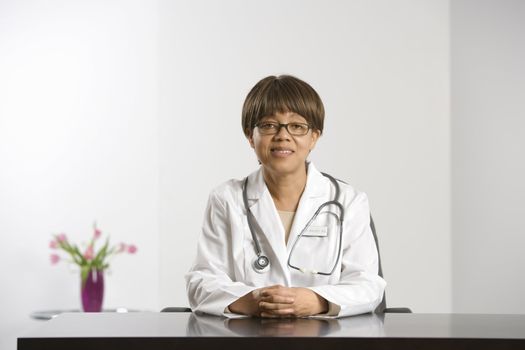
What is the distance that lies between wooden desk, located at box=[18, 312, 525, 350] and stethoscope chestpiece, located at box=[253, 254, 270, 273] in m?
0.44

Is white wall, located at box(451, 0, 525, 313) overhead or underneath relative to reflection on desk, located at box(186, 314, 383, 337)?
overhead

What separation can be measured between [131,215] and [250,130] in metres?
2.89

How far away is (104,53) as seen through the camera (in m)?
5.25

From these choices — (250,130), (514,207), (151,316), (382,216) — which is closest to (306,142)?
(250,130)

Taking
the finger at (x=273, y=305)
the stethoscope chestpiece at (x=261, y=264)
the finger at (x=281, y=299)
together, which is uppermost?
the stethoscope chestpiece at (x=261, y=264)

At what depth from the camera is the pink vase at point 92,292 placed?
4566 millimetres

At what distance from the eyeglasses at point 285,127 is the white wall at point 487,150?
2.82m

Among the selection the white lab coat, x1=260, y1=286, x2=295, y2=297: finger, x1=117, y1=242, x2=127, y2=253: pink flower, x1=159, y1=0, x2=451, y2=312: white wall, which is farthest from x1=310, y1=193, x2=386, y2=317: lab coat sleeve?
x1=117, y1=242, x2=127, y2=253: pink flower

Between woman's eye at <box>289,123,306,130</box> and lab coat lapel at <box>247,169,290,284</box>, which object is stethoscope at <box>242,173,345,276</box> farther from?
woman's eye at <box>289,123,306,130</box>

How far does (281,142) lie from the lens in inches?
92.3

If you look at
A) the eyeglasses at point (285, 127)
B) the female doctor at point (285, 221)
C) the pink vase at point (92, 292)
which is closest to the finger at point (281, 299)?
Result: the female doctor at point (285, 221)

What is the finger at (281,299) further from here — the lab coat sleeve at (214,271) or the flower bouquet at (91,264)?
the flower bouquet at (91,264)

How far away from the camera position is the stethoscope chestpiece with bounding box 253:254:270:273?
2.35 m

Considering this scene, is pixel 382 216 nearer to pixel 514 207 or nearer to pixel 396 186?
pixel 396 186
